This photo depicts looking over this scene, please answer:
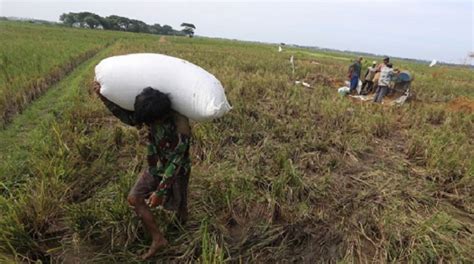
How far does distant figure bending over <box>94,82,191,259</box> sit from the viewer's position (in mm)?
2121

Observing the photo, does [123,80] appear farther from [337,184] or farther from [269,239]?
[337,184]

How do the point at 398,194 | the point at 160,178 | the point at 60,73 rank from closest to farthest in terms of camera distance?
the point at 160,178
the point at 398,194
the point at 60,73

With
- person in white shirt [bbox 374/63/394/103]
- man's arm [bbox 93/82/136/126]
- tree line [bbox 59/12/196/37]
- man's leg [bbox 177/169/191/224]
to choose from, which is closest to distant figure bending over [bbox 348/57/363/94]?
person in white shirt [bbox 374/63/394/103]

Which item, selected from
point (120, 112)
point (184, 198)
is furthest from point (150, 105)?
point (184, 198)

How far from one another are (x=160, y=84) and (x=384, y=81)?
789 cm

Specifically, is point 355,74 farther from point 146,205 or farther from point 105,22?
point 105,22

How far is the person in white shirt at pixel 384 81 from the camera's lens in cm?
869

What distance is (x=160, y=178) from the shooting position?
2453mm

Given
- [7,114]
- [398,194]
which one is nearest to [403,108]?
[398,194]

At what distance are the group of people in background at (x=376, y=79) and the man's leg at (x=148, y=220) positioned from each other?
7.92 m

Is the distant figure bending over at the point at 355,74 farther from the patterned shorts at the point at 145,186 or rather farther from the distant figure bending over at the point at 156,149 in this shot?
the patterned shorts at the point at 145,186

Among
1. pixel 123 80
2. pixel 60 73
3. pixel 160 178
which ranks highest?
pixel 123 80

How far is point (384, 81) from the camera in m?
8.72

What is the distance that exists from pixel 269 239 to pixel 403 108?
6.11m
